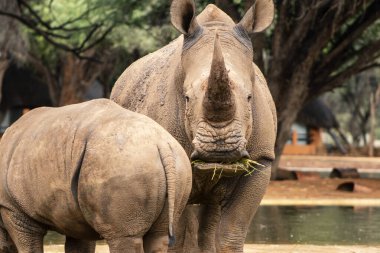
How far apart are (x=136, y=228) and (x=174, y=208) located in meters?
0.27

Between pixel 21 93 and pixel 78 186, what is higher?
pixel 78 186

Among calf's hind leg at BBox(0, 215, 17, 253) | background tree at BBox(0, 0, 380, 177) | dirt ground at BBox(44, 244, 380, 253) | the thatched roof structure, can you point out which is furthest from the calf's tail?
the thatched roof structure

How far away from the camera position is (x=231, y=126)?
23.9 ft

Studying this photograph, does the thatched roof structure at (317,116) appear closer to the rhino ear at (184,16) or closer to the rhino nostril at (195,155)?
the rhino ear at (184,16)

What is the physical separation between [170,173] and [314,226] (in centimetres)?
914

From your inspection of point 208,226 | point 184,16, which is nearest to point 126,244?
point 184,16

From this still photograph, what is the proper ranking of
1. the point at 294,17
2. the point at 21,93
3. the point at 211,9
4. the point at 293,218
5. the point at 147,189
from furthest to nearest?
the point at 21,93 → the point at 294,17 → the point at 293,218 → the point at 211,9 → the point at 147,189

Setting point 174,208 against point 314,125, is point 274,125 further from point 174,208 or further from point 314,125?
point 314,125

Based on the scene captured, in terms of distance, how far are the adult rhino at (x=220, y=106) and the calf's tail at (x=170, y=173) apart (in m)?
1.01

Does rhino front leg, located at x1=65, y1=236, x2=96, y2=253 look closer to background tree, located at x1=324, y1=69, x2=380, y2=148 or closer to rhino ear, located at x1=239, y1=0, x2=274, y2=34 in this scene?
rhino ear, located at x1=239, y1=0, x2=274, y2=34

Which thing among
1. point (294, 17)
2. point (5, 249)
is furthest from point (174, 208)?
point (294, 17)

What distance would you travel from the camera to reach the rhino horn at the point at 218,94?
7129 millimetres

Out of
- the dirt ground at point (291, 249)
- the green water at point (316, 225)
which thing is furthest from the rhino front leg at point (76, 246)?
the green water at point (316, 225)

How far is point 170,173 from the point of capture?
6215 mm
